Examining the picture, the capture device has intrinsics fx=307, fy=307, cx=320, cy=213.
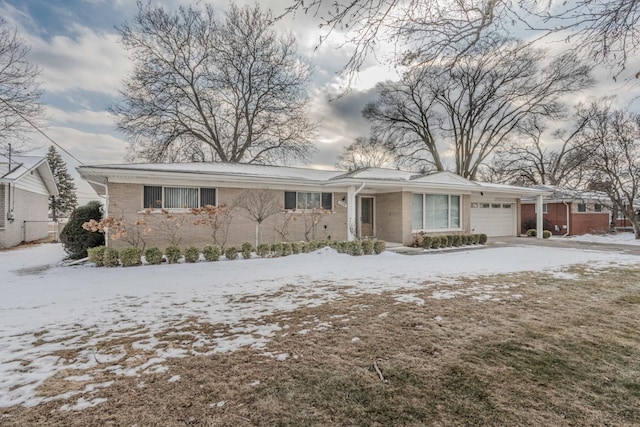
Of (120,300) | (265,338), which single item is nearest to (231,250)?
(120,300)

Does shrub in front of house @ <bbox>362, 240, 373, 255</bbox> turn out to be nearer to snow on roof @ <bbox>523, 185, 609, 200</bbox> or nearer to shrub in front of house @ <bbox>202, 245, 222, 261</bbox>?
shrub in front of house @ <bbox>202, 245, 222, 261</bbox>

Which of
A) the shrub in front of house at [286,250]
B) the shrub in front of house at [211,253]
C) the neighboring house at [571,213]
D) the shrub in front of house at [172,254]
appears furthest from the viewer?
the neighboring house at [571,213]

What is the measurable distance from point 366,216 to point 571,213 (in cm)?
1475

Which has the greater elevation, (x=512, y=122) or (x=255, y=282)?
(x=512, y=122)

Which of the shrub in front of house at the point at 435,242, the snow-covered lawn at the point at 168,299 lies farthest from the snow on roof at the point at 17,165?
the shrub in front of house at the point at 435,242

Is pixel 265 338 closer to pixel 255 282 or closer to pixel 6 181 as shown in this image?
pixel 255 282

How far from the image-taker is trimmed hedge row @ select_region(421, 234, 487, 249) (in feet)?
43.1

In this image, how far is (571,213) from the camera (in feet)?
65.2

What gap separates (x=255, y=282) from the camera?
720 cm

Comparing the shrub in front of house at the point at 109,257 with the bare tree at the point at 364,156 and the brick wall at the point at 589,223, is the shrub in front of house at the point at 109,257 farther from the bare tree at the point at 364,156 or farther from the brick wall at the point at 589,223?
the brick wall at the point at 589,223

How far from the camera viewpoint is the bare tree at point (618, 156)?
683 inches

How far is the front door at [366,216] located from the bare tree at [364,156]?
15564 millimetres

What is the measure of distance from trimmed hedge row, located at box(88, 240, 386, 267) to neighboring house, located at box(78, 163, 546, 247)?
1266 millimetres

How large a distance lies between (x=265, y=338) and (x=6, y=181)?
55.0 feet
